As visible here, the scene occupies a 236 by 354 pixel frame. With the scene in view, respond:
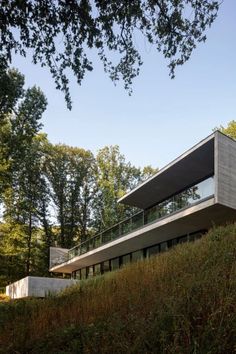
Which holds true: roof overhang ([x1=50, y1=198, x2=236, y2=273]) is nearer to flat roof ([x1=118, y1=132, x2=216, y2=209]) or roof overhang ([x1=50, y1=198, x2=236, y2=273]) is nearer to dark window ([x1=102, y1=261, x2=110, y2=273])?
dark window ([x1=102, y1=261, x2=110, y2=273])

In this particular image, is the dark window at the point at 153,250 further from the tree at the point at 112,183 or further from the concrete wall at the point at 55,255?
the tree at the point at 112,183

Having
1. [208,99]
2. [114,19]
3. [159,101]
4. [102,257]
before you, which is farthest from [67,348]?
[102,257]

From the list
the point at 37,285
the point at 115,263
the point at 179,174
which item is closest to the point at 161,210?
the point at 179,174

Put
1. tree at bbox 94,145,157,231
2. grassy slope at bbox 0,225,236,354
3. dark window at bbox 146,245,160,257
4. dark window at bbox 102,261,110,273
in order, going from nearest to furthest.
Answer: grassy slope at bbox 0,225,236,354 → dark window at bbox 146,245,160,257 → dark window at bbox 102,261,110,273 → tree at bbox 94,145,157,231

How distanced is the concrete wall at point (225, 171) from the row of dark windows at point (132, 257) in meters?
2.23

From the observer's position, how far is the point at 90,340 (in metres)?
5.42

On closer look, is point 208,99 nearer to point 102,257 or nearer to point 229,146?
point 229,146

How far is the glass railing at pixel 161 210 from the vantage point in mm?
16909

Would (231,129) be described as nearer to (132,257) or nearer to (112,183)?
(112,183)

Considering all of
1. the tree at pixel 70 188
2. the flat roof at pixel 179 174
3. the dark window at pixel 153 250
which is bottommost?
the dark window at pixel 153 250

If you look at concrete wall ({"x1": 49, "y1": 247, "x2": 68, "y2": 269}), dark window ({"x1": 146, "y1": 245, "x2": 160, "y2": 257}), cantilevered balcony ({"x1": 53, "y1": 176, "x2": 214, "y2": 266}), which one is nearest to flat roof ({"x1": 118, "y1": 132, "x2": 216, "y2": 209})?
cantilevered balcony ({"x1": 53, "y1": 176, "x2": 214, "y2": 266})

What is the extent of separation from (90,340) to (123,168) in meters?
42.4

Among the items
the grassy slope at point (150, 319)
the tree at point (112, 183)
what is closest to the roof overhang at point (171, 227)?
the grassy slope at point (150, 319)

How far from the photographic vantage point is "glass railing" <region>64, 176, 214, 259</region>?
55.5 feet
